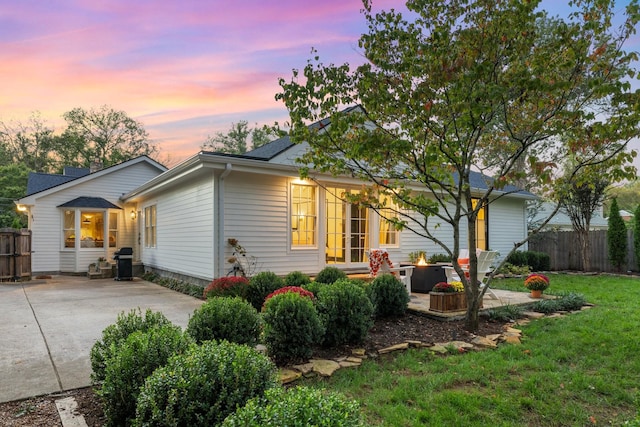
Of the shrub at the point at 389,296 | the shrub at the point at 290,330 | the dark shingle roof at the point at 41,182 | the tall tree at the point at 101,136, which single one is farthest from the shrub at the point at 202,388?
the tall tree at the point at 101,136

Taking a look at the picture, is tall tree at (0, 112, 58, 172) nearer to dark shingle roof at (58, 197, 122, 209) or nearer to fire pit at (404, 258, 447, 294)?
dark shingle roof at (58, 197, 122, 209)

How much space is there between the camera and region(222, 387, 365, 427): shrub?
1.32 metres

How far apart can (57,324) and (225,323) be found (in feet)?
10.7

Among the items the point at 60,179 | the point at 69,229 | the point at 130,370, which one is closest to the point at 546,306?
the point at 130,370

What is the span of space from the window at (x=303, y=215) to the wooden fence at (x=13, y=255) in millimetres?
A: 8163

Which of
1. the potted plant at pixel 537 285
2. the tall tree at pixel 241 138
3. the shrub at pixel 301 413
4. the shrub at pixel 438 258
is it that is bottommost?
the potted plant at pixel 537 285

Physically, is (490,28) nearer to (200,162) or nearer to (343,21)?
(343,21)

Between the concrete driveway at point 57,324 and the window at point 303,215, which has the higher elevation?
the window at point 303,215

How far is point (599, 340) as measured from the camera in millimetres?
4328

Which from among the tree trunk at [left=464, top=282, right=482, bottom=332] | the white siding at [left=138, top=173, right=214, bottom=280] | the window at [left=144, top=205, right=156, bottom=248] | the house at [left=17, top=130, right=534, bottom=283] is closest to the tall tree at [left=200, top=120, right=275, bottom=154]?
the house at [left=17, top=130, right=534, bottom=283]

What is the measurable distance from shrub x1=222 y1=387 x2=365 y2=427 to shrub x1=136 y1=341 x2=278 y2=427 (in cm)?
38

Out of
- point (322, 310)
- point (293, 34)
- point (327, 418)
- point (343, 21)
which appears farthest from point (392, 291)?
point (293, 34)

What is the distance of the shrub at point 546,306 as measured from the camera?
6.00 meters

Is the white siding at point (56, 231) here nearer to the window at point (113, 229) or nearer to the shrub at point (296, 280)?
the window at point (113, 229)
